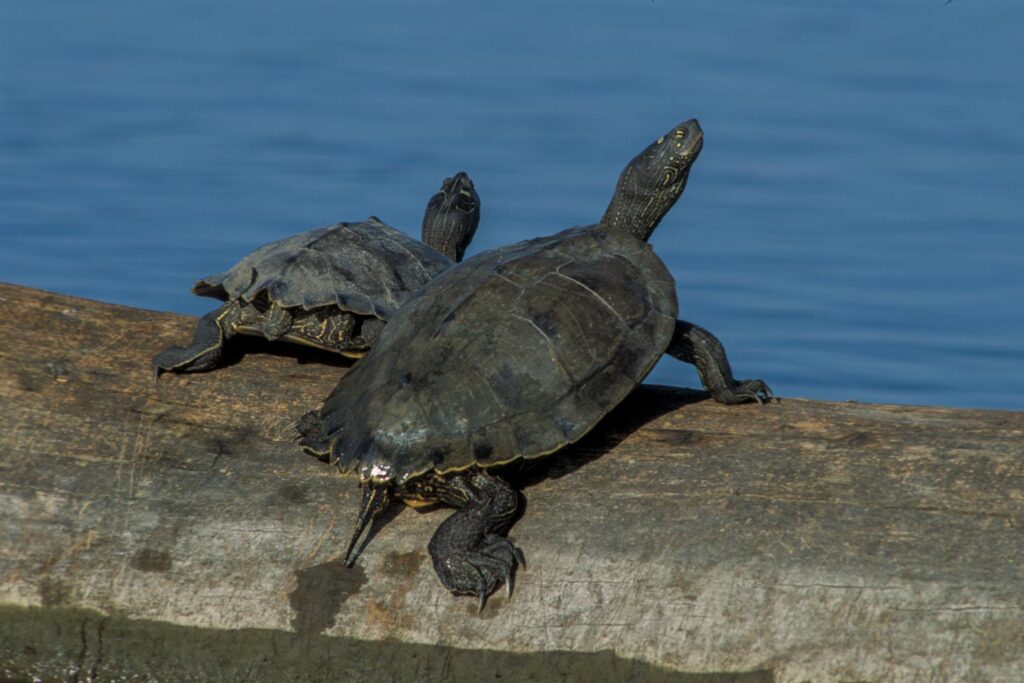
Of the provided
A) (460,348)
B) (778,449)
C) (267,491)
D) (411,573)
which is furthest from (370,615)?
(778,449)

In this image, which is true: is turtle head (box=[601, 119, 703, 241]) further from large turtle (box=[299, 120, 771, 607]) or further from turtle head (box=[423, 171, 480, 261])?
turtle head (box=[423, 171, 480, 261])

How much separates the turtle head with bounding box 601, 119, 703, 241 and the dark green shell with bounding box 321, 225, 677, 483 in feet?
1.36

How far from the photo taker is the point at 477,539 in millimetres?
3959

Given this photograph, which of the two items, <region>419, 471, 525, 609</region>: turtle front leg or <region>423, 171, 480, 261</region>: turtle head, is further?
<region>423, 171, 480, 261</region>: turtle head

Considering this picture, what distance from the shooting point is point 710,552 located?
3922 millimetres

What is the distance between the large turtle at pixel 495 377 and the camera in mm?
4020

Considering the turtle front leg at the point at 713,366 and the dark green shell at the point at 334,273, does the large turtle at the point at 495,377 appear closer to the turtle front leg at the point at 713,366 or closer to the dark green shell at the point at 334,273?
the turtle front leg at the point at 713,366

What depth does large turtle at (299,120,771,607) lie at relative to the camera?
4020 mm

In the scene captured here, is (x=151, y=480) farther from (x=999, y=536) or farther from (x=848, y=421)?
(x=999, y=536)

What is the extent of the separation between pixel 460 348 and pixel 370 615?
31.3 inches

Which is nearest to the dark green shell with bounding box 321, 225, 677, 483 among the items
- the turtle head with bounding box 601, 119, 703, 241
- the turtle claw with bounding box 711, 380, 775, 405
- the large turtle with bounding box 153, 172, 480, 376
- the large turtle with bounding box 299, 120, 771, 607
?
the large turtle with bounding box 299, 120, 771, 607

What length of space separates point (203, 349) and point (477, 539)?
1.37 m

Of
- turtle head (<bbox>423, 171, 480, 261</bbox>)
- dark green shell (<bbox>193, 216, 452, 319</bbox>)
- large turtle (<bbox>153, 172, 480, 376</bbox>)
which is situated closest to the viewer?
large turtle (<bbox>153, 172, 480, 376</bbox>)

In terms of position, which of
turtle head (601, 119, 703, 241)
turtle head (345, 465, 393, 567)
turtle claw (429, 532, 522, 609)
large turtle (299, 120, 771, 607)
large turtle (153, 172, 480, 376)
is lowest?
turtle claw (429, 532, 522, 609)
